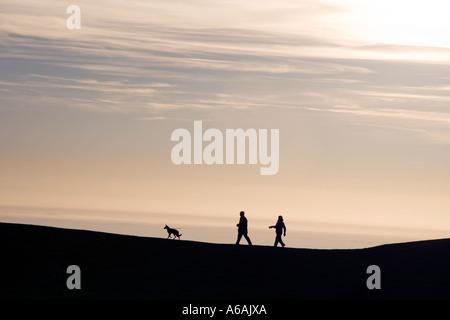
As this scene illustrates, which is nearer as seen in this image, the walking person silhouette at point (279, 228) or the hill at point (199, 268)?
the hill at point (199, 268)

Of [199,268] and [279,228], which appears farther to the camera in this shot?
[279,228]

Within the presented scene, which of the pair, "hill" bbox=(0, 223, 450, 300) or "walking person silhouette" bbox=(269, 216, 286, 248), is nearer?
"hill" bbox=(0, 223, 450, 300)

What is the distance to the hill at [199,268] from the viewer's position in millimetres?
41062

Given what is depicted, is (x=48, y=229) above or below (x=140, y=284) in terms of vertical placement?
above

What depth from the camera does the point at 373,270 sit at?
4356 centimetres

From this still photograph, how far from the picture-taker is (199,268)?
148 ft

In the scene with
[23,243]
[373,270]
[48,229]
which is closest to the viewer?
[373,270]

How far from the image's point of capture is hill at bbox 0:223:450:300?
4106cm

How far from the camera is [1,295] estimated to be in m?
40.7

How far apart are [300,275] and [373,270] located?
3.52m
